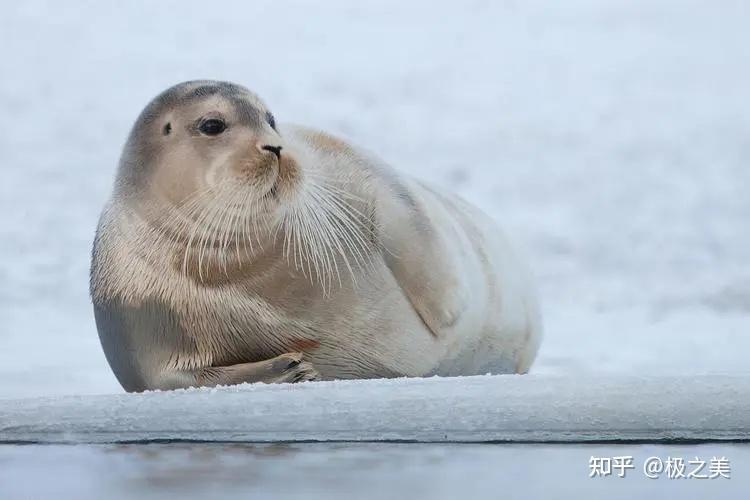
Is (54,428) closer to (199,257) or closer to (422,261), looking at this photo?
(199,257)

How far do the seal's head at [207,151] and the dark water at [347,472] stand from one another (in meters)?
0.56

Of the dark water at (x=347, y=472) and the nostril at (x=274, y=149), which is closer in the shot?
the dark water at (x=347, y=472)

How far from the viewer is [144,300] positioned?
6.14 ft

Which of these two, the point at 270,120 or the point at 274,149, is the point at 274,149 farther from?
the point at 270,120

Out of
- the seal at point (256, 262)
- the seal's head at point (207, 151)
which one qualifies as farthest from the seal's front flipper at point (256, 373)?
the seal's head at point (207, 151)

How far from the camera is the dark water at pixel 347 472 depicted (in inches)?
36.8

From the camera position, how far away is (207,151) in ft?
5.83

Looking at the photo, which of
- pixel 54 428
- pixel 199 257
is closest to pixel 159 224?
pixel 199 257

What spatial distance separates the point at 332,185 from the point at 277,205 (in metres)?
0.17

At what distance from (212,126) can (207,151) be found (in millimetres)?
39
